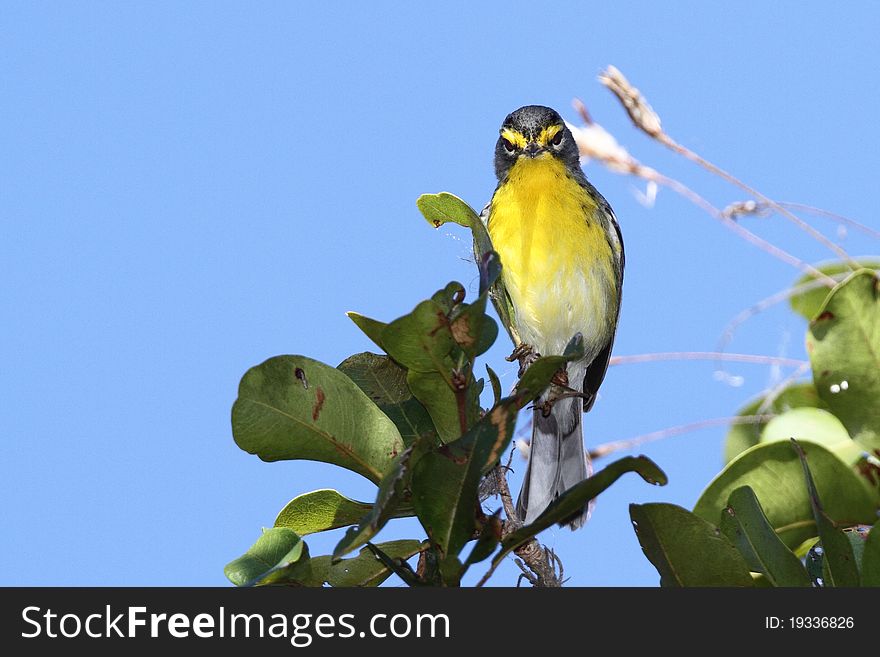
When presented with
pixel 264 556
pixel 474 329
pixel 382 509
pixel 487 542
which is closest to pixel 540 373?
pixel 474 329

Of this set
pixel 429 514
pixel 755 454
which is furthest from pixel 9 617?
pixel 755 454

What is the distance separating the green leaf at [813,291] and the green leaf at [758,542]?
60.0 inches

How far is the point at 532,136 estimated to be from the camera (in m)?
5.14

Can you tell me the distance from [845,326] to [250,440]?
1814 mm

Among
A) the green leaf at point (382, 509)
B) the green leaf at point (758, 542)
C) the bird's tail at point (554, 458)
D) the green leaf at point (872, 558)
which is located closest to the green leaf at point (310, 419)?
→ the green leaf at point (382, 509)

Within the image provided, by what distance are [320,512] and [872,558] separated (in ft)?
4.39

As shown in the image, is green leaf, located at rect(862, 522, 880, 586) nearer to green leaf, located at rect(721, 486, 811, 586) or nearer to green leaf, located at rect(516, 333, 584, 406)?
green leaf, located at rect(721, 486, 811, 586)

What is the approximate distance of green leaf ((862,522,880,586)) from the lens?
237cm

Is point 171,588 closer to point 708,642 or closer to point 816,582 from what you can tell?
point 708,642

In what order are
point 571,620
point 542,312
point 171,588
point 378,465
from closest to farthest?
point 571,620, point 171,588, point 378,465, point 542,312

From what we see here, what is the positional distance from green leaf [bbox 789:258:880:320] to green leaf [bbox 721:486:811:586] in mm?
1523

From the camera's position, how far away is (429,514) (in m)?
2.34

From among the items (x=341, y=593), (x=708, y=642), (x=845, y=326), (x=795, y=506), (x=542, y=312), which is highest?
(x=542, y=312)

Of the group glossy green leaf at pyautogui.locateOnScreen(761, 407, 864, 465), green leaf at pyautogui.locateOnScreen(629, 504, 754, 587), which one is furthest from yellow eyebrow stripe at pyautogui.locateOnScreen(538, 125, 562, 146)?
green leaf at pyautogui.locateOnScreen(629, 504, 754, 587)
